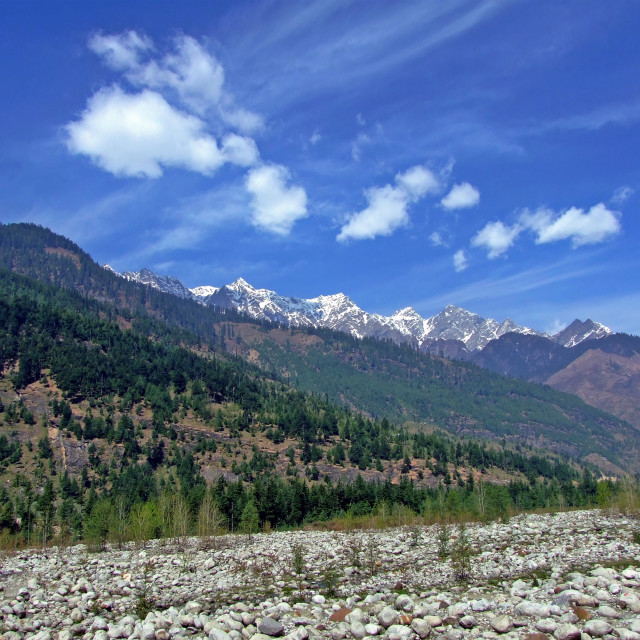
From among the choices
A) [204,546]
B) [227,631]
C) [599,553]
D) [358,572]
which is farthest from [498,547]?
[204,546]

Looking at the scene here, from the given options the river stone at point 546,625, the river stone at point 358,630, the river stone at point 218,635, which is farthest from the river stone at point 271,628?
the river stone at point 546,625

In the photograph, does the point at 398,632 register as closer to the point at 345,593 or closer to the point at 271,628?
the point at 271,628

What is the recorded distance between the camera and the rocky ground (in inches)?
989

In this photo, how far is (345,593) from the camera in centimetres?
3519

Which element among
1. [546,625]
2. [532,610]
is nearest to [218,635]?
[546,625]

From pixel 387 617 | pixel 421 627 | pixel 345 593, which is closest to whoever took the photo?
pixel 421 627

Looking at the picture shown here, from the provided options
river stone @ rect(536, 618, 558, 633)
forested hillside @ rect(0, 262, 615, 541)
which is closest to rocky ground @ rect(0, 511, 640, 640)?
river stone @ rect(536, 618, 558, 633)

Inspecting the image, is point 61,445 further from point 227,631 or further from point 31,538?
point 227,631

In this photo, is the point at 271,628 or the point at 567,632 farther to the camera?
the point at 271,628

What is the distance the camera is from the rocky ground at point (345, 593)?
82.4ft

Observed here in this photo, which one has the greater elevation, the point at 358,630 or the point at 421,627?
the point at 421,627

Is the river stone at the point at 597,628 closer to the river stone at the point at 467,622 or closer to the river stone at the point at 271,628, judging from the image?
the river stone at the point at 467,622

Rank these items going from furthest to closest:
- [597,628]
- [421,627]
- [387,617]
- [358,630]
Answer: [387,617] → [358,630] → [421,627] → [597,628]

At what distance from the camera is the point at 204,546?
70.1 meters
